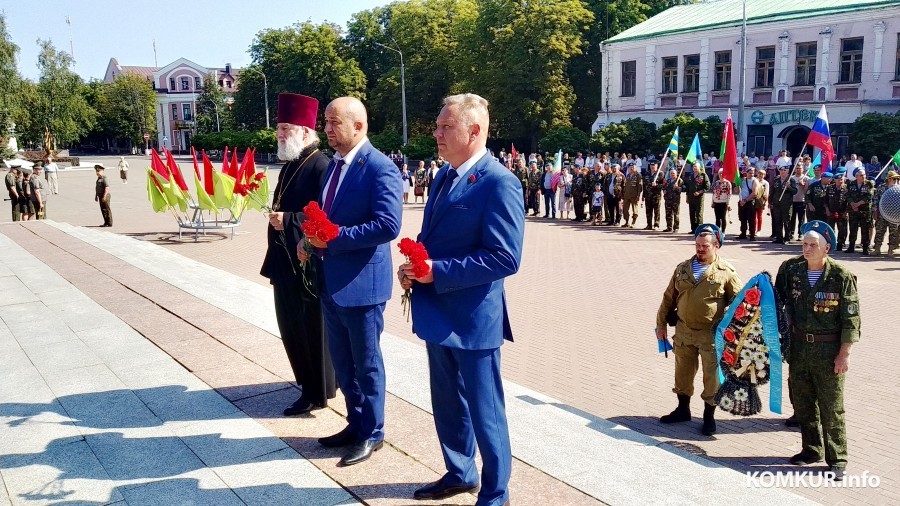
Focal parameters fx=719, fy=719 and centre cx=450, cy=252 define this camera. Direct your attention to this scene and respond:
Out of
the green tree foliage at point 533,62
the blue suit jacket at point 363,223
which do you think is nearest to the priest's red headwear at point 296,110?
the blue suit jacket at point 363,223

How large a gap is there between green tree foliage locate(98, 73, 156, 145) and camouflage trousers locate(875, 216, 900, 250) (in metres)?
89.4

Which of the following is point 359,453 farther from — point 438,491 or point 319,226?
point 319,226

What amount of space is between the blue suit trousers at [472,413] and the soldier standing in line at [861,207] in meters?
13.8

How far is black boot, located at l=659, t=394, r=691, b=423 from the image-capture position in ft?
19.2

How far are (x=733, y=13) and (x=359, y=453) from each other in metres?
39.0

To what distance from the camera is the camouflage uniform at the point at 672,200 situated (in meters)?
18.1

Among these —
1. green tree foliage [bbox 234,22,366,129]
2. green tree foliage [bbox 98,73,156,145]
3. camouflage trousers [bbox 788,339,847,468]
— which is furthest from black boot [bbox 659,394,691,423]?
green tree foliage [bbox 98,73,156,145]

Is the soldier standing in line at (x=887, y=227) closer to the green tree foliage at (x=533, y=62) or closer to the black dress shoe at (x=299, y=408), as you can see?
the black dress shoe at (x=299, y=408)

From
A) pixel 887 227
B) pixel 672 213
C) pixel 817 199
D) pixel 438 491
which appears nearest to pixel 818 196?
pixel 817 199

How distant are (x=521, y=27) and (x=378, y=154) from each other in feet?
135

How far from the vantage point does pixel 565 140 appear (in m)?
39.3

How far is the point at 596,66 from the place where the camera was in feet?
154

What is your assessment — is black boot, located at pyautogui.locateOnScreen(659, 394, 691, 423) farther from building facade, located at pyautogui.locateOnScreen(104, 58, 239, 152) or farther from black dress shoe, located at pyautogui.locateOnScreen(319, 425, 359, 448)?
building facade, located at pyautogui.locateOnScreen(104, 58, 239, 152)

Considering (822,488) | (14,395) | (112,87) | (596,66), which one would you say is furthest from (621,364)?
(112,87)
